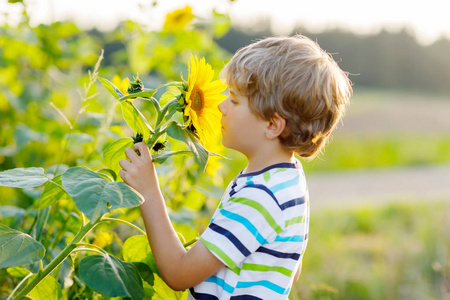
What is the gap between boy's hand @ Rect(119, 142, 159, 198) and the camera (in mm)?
1024

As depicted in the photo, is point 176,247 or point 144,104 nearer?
point 176,247

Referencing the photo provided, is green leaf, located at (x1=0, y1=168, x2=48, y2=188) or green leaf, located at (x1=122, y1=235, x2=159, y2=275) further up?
green leaf, located at (x1=0, y1=168, x2=48, y2=188)

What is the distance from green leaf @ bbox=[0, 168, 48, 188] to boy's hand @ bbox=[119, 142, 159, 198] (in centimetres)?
14

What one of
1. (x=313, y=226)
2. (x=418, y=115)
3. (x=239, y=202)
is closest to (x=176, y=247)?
(x=239, y=202)

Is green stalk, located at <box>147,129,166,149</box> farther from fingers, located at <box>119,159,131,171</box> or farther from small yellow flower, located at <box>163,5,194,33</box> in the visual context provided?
small yellow flower, located at <box>163,5,194,33</box>

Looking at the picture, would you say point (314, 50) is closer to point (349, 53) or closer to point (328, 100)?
point (328, 100)

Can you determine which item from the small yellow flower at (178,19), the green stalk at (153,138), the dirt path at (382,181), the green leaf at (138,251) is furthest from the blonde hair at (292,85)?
the dirt path at (382,181)

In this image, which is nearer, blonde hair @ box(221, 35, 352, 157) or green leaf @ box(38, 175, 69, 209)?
green leaf @ box(38, 175, 69, 209)

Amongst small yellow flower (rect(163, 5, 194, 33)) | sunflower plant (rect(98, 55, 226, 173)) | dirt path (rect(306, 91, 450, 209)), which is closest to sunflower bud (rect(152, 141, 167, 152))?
sunflower plant (rect(98, 55, 226, 173))

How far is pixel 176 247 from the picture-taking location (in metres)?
1.06

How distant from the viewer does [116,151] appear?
1.06m

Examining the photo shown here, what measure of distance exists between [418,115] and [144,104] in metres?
12.0

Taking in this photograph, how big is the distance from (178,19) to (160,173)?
4.42ft

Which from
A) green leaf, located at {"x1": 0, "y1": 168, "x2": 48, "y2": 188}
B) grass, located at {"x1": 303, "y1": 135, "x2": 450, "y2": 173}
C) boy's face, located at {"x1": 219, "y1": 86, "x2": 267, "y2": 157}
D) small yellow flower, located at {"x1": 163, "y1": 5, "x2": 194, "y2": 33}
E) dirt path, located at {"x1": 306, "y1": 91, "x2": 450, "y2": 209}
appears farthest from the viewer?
grass, located at {"x1": 303, "y1": 135, "x2": 450, "y2": 173}
